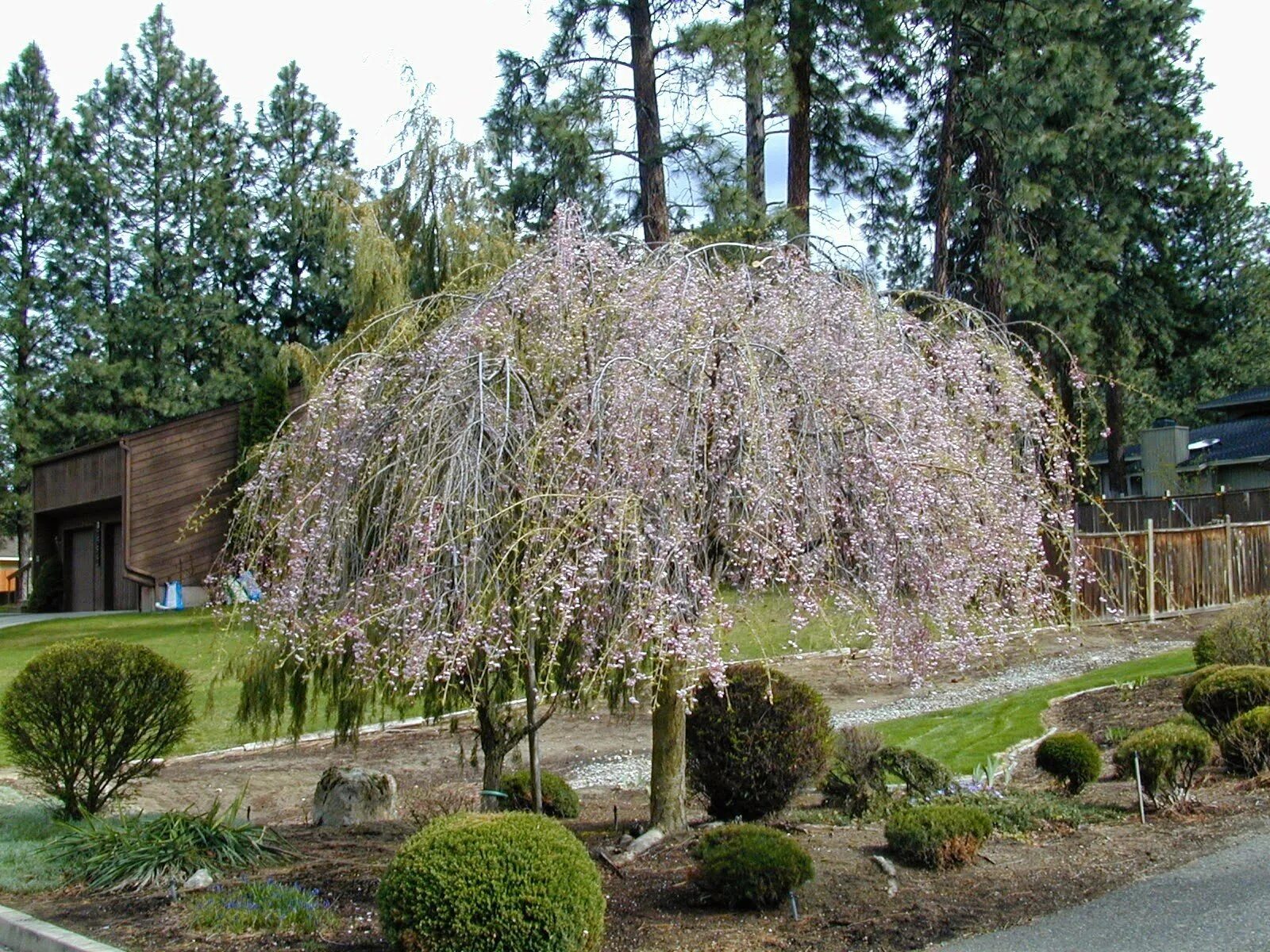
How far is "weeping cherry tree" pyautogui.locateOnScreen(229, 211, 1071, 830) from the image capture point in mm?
5551

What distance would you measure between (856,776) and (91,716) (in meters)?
5.33

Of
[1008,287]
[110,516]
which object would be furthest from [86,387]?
[1008,287]

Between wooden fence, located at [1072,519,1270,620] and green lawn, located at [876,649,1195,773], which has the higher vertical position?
wooden fence, located at [1072,519,1270,620]

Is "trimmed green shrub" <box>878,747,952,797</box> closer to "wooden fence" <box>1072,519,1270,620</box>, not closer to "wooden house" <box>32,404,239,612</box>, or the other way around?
"wooden fence" <box>1072,519,1270,620</box>

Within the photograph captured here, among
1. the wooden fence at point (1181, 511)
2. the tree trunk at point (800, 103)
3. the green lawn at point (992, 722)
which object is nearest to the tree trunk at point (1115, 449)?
the wooden fence at point (1181, 511)

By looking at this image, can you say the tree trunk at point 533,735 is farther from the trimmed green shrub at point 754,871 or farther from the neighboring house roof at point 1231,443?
the neighboring house roof at point 1231,443

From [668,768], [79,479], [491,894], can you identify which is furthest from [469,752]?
[79,479]

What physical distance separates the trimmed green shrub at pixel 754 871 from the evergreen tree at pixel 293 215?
3226cm

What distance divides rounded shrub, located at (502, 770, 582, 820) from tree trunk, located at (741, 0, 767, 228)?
873 centimetres

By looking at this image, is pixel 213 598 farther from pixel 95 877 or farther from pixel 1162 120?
pixel 1162 120

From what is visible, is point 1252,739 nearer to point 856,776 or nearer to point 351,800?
point 856,776

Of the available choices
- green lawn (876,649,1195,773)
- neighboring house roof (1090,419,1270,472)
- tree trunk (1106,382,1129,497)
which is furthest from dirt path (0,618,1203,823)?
tree trunk (1106,382,1129,497)

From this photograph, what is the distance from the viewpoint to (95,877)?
7.15m

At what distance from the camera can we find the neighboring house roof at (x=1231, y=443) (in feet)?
103
